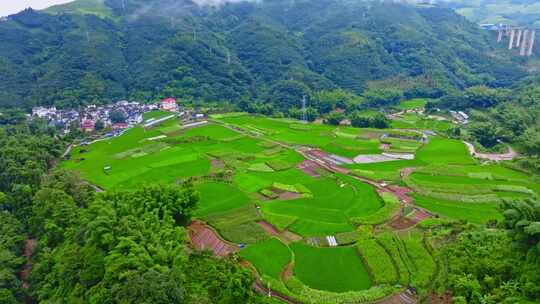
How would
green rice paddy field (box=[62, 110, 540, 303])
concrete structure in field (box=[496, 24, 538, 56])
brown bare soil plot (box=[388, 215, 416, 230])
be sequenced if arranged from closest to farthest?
1. green rice paddy field (box=[62, 110, 540, 303])
2. brown bare soil plot (box=[388, 215, 416, 230])
3. concrete structure in field (box=[496, 24, 538, 56])

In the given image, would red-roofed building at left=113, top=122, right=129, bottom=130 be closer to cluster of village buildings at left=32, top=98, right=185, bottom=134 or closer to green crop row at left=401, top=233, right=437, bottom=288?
cluster of village buildings at left=32, top=98, right=185, bottom=134

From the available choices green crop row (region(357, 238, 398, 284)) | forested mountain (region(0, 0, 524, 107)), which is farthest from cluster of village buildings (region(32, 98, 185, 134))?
green crop row (region(357, 238, 398, 284))

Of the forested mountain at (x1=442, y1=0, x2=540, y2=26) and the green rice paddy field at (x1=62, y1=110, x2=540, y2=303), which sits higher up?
the forested mountain at (x1=442, y1=0, x2=540, y2=26)

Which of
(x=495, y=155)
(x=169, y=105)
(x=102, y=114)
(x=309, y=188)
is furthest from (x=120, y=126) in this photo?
(x=495, y=155)

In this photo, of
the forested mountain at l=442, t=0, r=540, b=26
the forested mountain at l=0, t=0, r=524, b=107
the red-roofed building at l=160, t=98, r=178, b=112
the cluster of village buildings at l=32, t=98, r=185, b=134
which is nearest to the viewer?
the cluster of village buildings at l=32, t=98, r=185, b=134

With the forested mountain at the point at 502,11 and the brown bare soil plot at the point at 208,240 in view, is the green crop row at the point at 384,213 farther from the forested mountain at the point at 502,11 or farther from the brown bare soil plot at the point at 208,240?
the forested mountain at the point at 502,11

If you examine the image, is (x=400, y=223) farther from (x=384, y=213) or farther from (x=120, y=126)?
(x=120, y=126)

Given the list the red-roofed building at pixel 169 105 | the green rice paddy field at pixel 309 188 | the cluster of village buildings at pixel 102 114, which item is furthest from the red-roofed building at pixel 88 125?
the red-roofed building at pixel 169 105
